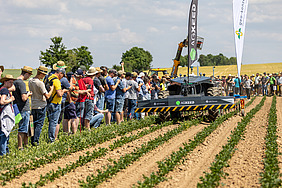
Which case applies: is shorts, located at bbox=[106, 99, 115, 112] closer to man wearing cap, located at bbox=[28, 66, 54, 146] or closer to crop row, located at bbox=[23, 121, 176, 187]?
crop row, located at bbox=[23, 121, 176, 187]

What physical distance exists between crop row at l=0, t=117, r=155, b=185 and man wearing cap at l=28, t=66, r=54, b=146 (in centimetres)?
69

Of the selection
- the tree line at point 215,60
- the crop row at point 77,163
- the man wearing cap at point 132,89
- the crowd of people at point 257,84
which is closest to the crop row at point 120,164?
the crop row at point 77,163

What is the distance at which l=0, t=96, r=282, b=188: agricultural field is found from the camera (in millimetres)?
5754

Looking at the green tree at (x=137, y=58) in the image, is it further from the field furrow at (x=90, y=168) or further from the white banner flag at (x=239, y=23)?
the field furrow at (x=90, y=168)

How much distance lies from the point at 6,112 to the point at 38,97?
1.18 metres

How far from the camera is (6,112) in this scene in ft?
23.7

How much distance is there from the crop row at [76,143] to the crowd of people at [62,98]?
1.90 feet

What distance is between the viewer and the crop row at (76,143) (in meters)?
6.26

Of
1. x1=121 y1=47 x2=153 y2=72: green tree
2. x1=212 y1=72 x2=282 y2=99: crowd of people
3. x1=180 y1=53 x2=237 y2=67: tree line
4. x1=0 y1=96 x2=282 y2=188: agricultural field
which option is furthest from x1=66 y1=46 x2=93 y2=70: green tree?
x1=0 y1=96 x2=282 y2=188: agricultural field

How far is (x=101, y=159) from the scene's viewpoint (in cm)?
727

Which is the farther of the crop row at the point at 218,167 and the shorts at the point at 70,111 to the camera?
the shorts at the point at 70,111

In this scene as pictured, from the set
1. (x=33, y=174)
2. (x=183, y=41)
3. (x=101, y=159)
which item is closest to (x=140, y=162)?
(x=101, y=159)

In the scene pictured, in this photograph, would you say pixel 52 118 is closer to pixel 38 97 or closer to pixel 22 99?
pixel 38 97

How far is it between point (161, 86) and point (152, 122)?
181 inches
